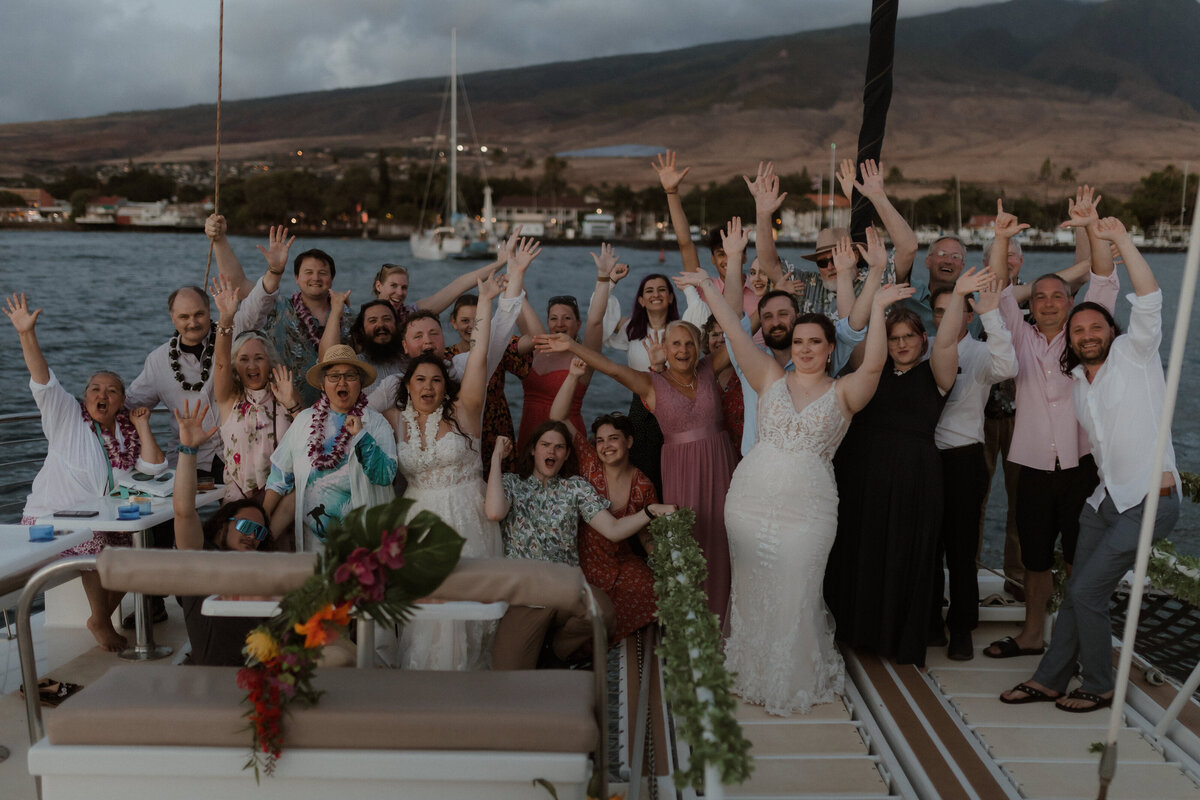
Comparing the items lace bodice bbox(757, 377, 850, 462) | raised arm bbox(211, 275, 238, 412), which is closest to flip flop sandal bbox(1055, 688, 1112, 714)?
lace bodice bbox(757, 377, 850, 462)

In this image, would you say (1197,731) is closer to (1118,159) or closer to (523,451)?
(523,451)

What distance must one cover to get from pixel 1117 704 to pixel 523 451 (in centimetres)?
291

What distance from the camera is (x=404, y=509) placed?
9.36 ft

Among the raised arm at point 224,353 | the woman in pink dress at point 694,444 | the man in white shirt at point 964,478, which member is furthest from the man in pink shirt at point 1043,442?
the raised arm at point 224,353

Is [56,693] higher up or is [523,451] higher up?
[523,451]

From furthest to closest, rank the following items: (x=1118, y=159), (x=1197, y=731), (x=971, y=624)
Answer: (x=1118, y=159) < (x=971, y=624) < (x=1197, y=731)

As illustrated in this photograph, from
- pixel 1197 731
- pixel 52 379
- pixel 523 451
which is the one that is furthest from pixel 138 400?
pixel 1197 731

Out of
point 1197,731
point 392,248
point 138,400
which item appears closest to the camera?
point 1197,731

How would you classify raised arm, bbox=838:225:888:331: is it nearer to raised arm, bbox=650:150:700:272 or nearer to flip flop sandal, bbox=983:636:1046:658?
raised arm, bbox=650:150:700:272

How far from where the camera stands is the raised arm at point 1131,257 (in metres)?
3.80

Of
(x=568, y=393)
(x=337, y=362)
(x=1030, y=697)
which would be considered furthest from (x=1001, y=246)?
(x=337, y=362)

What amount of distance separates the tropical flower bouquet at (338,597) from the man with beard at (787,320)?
2.05 m

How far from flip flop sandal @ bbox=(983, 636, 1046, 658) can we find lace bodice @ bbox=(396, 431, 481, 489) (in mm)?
2638

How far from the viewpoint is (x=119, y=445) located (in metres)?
5.12
